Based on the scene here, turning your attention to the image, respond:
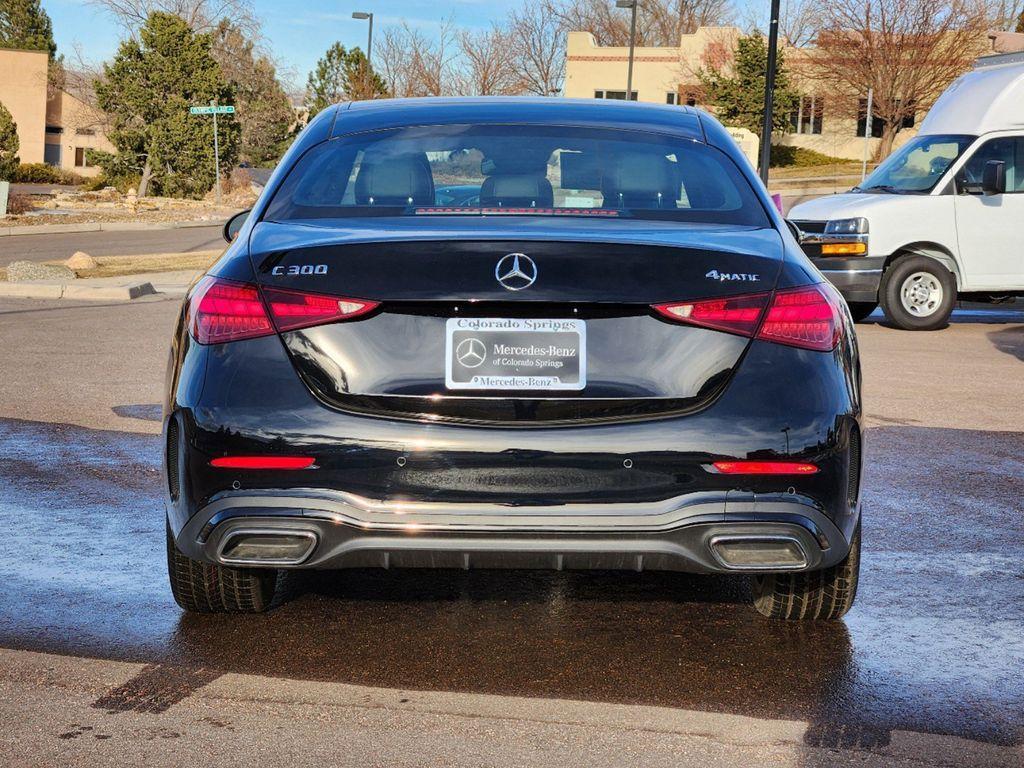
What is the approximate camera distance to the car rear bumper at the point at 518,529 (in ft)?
12.8

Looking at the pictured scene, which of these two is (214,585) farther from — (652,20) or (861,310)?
(652,20)

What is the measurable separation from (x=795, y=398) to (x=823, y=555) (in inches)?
17.6

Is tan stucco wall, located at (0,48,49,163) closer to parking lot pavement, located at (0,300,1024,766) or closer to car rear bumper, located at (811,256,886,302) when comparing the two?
car rear bumper, located at (811,256,886,302)

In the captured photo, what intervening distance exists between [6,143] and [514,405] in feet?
194

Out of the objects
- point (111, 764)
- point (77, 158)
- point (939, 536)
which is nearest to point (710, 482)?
point (111, 764)

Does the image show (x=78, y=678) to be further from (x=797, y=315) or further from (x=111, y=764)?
(x=797, y=315)

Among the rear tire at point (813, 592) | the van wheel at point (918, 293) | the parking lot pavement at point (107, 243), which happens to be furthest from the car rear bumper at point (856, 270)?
the parking lot pavement at point (107, 243)

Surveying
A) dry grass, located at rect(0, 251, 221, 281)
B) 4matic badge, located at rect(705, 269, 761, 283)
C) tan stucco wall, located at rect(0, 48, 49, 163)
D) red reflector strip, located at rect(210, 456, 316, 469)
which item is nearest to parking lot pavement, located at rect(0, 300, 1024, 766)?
red reflector strip, located at rect(210, 456, 316, 469)

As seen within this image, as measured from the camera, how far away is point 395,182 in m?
4.74

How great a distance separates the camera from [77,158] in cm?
8562

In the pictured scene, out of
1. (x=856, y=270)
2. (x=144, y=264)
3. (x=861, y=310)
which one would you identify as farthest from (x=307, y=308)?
(x=144, y=264)

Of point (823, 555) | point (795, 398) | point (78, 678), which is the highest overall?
point (795, 398)

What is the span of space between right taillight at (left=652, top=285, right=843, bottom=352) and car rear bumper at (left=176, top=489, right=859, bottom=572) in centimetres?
44

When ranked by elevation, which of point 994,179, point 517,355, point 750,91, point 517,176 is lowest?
point 517,355
